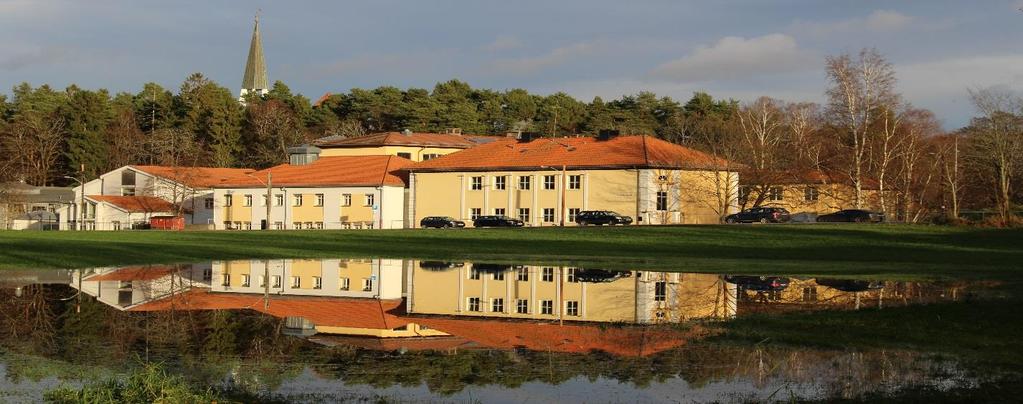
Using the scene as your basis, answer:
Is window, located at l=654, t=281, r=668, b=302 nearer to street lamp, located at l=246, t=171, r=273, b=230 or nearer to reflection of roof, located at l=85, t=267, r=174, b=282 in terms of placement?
reflection of roof, located at l=85, t=267, r=174, b=282

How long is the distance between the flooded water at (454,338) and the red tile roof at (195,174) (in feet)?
224

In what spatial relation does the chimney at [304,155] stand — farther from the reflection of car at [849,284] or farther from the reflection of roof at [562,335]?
the reflection of roof at [562,335]

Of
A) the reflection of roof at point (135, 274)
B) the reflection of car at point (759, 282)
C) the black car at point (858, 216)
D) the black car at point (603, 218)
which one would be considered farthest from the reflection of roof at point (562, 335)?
the black car at point (858, 216)

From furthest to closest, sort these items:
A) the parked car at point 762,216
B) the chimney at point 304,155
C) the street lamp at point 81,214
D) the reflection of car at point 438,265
→ the chimney at point 304,155 → the street lamp at point 81,214 → the parked car at point 762,216 → the reflection of car at point 438,265

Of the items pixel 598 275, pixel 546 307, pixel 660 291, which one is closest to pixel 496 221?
pixel 598 275

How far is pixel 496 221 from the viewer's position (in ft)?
255

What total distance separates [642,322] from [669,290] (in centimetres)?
790

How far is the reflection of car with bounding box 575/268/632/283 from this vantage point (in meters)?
33.0

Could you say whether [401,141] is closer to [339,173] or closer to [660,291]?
[339,173]

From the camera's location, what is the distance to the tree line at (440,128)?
285 feet

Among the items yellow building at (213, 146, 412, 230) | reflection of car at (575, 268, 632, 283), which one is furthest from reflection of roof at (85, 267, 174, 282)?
yellow building at (213, 146, 412, 230)

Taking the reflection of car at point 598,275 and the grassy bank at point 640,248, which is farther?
the grassy bank at point 640,248

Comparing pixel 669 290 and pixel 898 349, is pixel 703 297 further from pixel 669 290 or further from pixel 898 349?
pixel 898 349

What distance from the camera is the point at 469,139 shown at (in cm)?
11219
